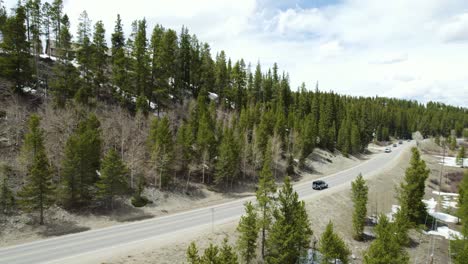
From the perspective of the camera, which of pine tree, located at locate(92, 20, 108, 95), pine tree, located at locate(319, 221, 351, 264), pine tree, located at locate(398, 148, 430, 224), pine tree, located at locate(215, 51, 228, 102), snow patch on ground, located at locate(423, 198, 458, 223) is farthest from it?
pine tree, located at locate(215, 51, 228, 102)

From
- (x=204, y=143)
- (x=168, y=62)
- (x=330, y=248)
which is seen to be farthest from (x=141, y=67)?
(x=330, y=248)

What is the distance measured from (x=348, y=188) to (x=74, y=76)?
52528 millimetres

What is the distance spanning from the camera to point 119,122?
47156 millimetres

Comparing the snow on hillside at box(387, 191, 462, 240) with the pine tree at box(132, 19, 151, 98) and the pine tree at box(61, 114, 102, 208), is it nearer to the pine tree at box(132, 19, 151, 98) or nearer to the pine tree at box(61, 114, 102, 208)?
the pine tree at box(61, 114, 102, 208)

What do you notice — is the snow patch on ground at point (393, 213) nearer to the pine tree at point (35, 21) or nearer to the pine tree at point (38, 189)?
the pine tree at point (38, 189)

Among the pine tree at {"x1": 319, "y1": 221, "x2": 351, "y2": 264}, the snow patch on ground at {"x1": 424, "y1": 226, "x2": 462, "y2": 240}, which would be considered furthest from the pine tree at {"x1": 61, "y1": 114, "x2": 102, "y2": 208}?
the snow patch on ground at {"x1": 424, "y1": 226, "x2": 462, "y2": 240}

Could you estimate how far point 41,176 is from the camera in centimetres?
2973

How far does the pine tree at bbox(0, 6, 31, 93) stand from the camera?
4416cm

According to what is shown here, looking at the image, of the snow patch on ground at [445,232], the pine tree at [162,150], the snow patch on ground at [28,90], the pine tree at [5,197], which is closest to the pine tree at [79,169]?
the pine tree at [5,197]

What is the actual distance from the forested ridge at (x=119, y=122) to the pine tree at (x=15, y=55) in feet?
0.49

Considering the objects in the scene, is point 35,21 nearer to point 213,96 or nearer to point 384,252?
point 213,96

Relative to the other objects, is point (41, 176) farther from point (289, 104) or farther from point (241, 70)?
point (289, 104)

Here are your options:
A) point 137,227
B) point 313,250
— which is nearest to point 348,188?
point 313,250

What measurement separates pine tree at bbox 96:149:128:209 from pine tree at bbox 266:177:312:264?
19714 mm
